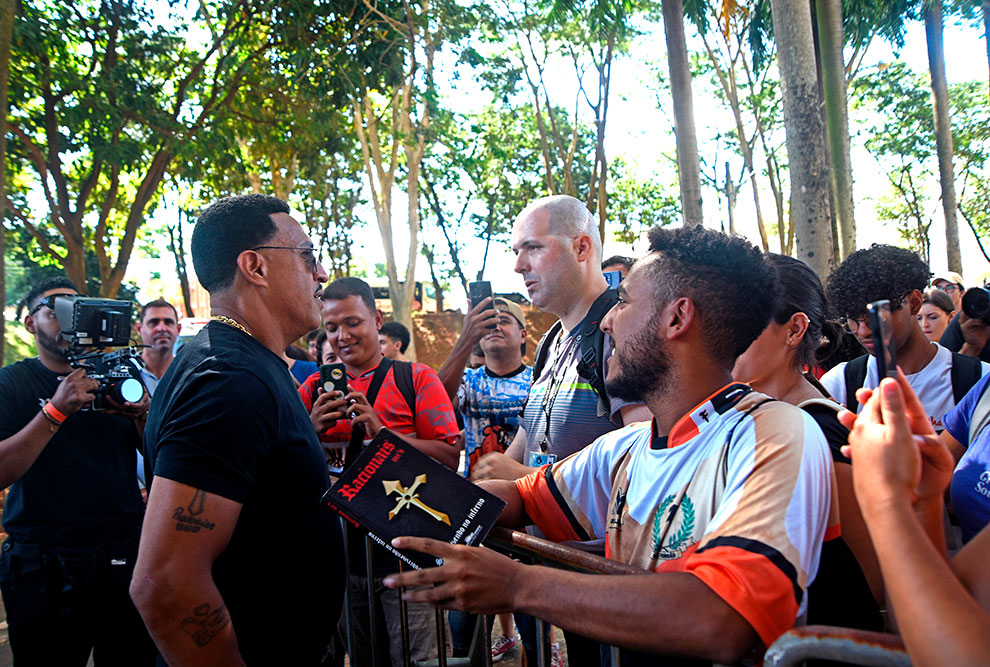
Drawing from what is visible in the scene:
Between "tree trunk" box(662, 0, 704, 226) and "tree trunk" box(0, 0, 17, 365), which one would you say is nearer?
"tree trunk" box(0, 0, 17, 365)

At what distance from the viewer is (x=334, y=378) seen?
368cm

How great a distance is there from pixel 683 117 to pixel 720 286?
8.61m

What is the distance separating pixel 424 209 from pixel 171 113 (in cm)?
1673

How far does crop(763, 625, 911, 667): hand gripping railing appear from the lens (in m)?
1.36

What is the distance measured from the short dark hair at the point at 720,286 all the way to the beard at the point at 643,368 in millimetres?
108

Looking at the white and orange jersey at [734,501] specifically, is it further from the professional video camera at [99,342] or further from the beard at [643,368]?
the professional video camera at [99,342]

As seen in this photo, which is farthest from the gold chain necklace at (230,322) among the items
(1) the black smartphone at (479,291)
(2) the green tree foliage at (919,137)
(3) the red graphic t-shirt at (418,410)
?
(2) the green tree foliage at (919,137)

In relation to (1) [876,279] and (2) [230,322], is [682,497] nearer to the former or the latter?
(2) [230,322]

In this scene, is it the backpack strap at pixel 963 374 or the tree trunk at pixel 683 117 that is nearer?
the backpack strap at pixel 963 374

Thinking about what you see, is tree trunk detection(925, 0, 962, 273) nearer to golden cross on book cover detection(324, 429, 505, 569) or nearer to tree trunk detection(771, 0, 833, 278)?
tree trunk detection(771, 0, 833, 278)

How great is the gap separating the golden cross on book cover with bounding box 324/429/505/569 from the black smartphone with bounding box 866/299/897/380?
3.34 feet

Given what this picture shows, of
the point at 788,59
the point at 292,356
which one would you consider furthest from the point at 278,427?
the point at 788,59

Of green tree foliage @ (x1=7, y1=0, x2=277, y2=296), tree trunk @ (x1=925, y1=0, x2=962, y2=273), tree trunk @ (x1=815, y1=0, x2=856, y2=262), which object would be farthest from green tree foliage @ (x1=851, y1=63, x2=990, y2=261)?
green tree foliage @ (x1=7, y1=0, x2=277, y2=296)

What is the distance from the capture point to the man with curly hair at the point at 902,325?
3.47 m
